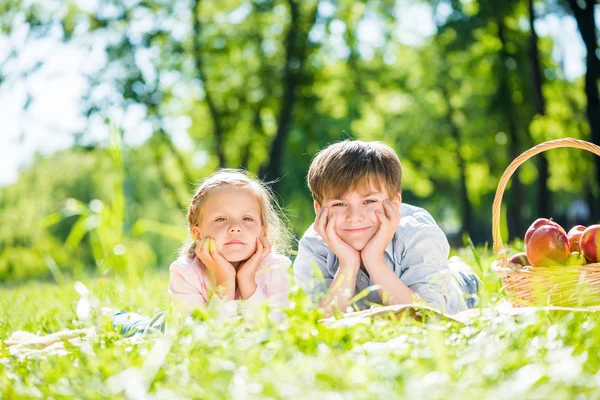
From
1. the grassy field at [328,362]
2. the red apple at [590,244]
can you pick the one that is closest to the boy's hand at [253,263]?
the grassy field at [328,362]

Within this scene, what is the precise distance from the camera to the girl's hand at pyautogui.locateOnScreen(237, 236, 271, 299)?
343 centimetres

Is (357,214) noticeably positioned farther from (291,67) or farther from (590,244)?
(291,67)

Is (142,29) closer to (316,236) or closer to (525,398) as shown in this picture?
(316,236)

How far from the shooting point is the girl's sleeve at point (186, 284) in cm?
345

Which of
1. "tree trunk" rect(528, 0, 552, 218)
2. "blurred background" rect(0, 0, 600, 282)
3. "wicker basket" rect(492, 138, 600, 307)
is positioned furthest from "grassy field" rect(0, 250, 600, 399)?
"blurred background" rect(0, 0, 600, 282)

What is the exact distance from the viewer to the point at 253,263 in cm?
343

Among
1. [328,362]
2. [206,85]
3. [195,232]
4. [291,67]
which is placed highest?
[291,67]

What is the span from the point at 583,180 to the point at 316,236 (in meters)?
15.5

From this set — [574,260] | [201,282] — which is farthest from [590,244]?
[201,282]

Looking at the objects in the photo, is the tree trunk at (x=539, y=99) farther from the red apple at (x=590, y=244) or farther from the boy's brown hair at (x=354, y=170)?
the boy's brown hair at (x=354, y=170)

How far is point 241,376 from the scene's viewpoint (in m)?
1.74

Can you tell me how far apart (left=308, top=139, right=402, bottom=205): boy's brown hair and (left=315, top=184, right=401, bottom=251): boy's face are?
0.12 ft

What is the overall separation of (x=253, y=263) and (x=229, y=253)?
14cm

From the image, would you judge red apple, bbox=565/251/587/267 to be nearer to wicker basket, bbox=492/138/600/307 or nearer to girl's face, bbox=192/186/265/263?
wicker basket, bbox=492/138/600/307
